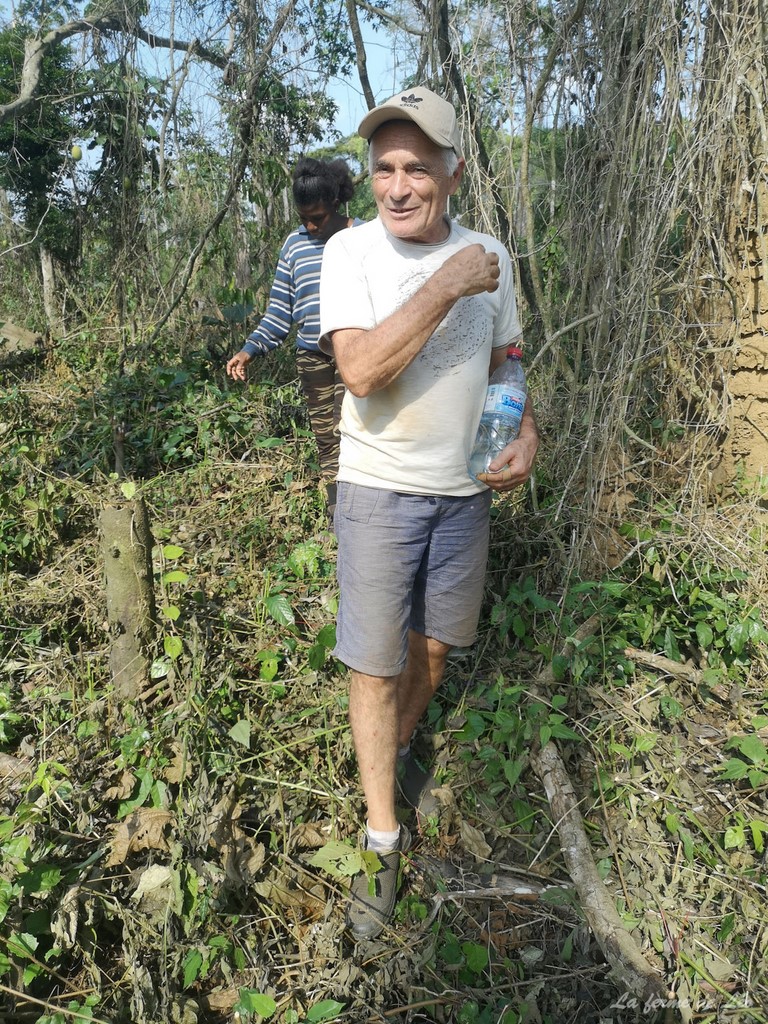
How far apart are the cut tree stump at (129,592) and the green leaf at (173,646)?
0.25 feet

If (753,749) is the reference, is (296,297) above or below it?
above

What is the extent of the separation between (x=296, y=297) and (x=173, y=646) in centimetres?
212

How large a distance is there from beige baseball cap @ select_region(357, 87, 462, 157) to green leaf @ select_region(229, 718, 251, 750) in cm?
184

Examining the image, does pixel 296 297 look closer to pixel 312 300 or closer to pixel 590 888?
pixel 312 300

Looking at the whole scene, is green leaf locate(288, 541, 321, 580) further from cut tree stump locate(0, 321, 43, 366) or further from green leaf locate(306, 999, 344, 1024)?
cut tree stump locate(0, 321, 43, 366)

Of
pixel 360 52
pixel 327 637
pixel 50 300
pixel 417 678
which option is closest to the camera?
pixel 417 678

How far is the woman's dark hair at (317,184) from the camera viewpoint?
371 centimetres

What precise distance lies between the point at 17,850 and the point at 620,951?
1.61 m

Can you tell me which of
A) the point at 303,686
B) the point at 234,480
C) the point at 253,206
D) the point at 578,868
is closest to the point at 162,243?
the point at 253,206

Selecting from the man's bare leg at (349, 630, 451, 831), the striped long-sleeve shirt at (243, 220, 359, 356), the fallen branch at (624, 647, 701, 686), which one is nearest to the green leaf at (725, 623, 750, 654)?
the fallen branch at (624, 647, 701, 686)

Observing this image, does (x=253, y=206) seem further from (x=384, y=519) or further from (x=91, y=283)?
(x=384, y=519)

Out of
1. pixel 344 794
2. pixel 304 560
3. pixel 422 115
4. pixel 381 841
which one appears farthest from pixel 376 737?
pixel 422 115

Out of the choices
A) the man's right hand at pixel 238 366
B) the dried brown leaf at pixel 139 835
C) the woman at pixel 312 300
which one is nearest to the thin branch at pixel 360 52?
the woman at pixel 312 300

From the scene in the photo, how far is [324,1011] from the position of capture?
1815 mm
